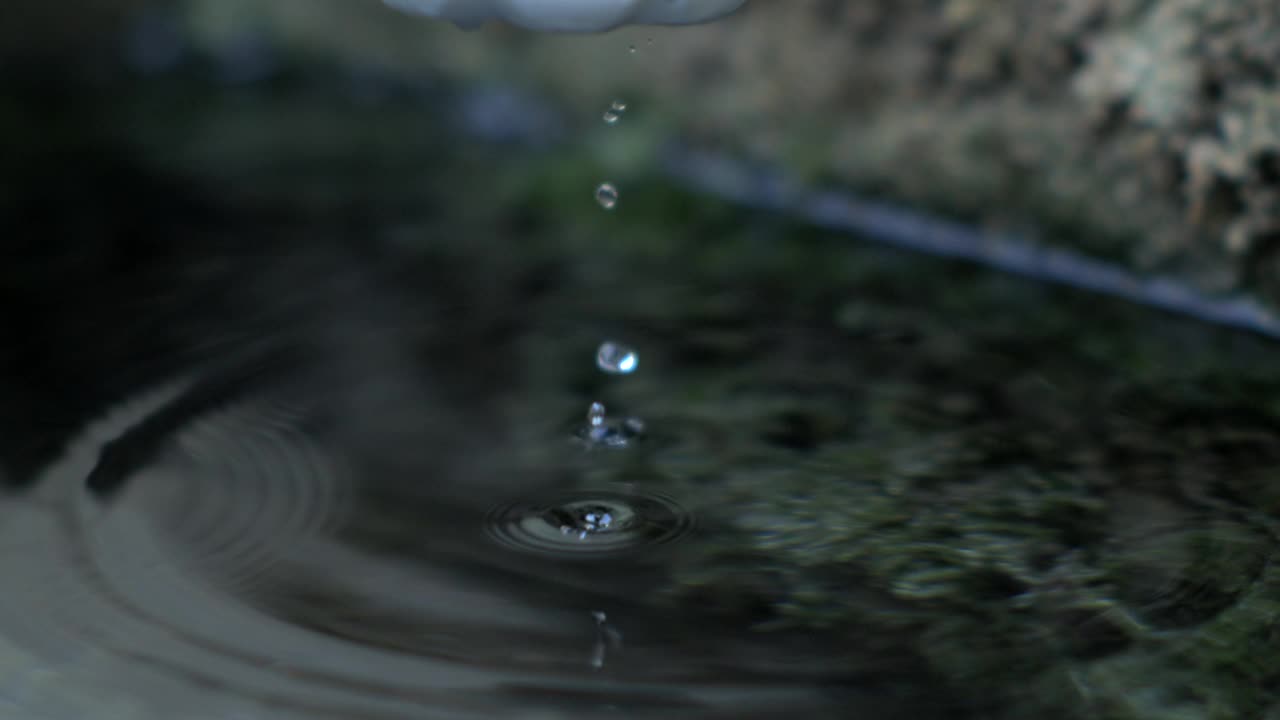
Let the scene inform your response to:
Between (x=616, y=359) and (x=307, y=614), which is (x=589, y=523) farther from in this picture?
(x=616, y=359)

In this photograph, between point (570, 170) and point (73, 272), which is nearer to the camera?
point (73, 272)

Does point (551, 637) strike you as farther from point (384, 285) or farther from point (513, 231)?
point (513, 231)

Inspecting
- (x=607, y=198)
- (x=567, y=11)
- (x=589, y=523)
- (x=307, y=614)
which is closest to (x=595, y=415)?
(x=589, y=523)

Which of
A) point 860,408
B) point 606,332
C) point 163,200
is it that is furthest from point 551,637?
point 163,200

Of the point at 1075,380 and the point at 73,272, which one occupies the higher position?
the point at 73,272

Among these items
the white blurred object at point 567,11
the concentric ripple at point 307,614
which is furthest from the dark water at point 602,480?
the white blurred object at point 567,11

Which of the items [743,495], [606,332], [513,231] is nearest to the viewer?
[743,495]

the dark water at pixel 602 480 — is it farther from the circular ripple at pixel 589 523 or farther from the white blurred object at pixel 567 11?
the white blurred object at pixel 567 11
